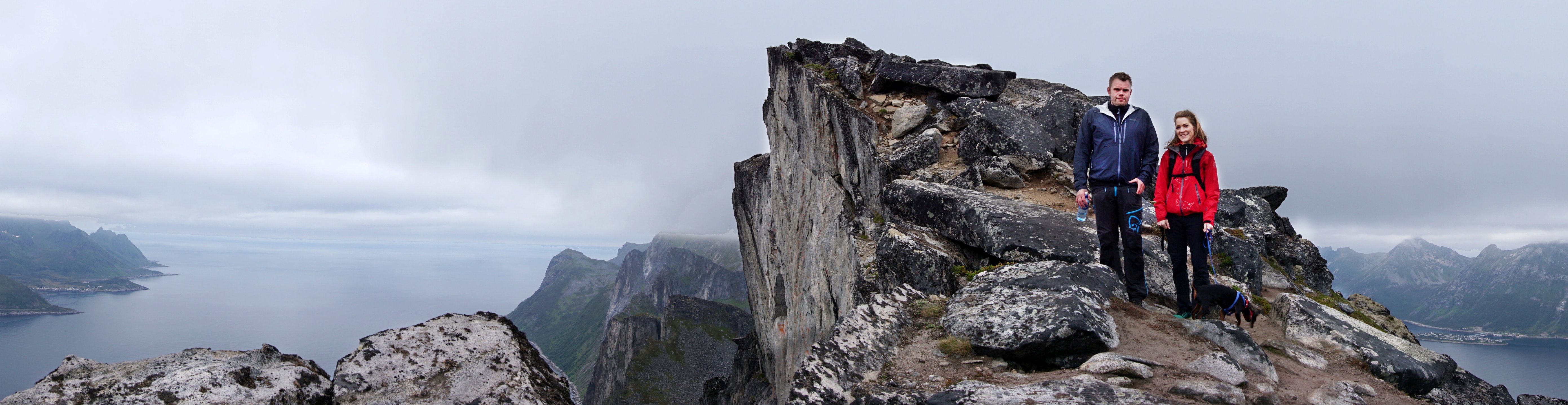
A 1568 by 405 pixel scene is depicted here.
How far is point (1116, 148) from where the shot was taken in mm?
11047

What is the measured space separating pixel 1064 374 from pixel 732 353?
169980mm

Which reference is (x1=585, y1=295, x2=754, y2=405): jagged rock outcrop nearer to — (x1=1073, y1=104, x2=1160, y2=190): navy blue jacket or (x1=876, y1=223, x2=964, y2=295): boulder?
(x1=876, y1=223, x2=964, y2=295): boulder

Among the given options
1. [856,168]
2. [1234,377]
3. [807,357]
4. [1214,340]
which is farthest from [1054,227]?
[856,168]

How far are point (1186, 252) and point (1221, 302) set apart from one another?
953 millimetres

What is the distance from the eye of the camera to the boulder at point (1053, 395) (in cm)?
612

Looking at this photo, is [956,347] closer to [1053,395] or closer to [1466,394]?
[1053,395]

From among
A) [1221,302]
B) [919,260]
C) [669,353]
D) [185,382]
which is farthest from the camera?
[669,353]

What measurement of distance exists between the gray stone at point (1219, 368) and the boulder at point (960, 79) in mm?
17729

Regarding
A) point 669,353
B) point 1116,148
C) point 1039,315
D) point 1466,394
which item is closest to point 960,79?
point 1116,148

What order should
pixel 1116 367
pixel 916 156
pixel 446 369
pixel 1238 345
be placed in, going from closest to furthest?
pixel 1116 367, pixel 446 369, pixel 1238 345, pixel 916 156

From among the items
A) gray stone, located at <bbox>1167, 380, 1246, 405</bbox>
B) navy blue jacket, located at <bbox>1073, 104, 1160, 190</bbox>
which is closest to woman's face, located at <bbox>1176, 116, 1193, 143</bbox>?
navy blue jacket, located at <bbox>1073, 104, 1160, 190</bbox>

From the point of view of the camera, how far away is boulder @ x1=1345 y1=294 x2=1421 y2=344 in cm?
1377

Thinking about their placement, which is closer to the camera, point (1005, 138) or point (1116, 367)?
point (1116, 367)

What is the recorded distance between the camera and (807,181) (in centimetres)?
3369
